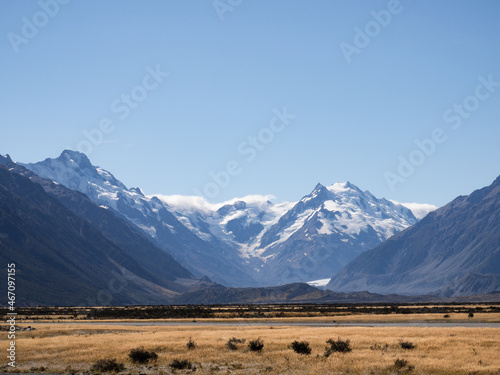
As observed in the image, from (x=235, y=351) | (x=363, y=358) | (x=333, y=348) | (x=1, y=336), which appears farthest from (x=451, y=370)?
(x=1, y=336)

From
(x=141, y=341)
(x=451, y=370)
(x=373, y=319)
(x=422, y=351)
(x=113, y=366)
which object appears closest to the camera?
(x=451, y=370)

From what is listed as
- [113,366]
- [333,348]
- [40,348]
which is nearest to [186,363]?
[113,366]

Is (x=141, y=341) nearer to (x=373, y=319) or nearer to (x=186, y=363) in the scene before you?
(x=186, y=363)

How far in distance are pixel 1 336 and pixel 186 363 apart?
29.5 m

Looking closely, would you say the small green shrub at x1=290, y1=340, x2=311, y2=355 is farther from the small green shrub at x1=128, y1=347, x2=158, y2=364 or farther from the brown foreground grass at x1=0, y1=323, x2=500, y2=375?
the small green shrub at x1=128, y1=347, x2=158, y2=364

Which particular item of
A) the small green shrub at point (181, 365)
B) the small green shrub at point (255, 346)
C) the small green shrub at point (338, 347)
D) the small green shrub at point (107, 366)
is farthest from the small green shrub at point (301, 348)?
the small green shrub at point (107, 366)

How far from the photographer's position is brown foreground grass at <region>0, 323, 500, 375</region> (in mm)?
35719

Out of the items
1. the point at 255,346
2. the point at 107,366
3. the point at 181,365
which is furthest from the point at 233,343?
the point at 107,366

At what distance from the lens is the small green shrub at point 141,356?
132ft

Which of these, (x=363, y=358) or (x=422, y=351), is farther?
(x=422, y=351)

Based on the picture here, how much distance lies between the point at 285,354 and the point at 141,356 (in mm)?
10012

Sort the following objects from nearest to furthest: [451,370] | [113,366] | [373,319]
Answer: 1. [451,370]
2. [113,366]
3. [373,319]

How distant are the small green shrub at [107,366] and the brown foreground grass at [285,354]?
67 centimetres

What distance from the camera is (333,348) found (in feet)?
136
